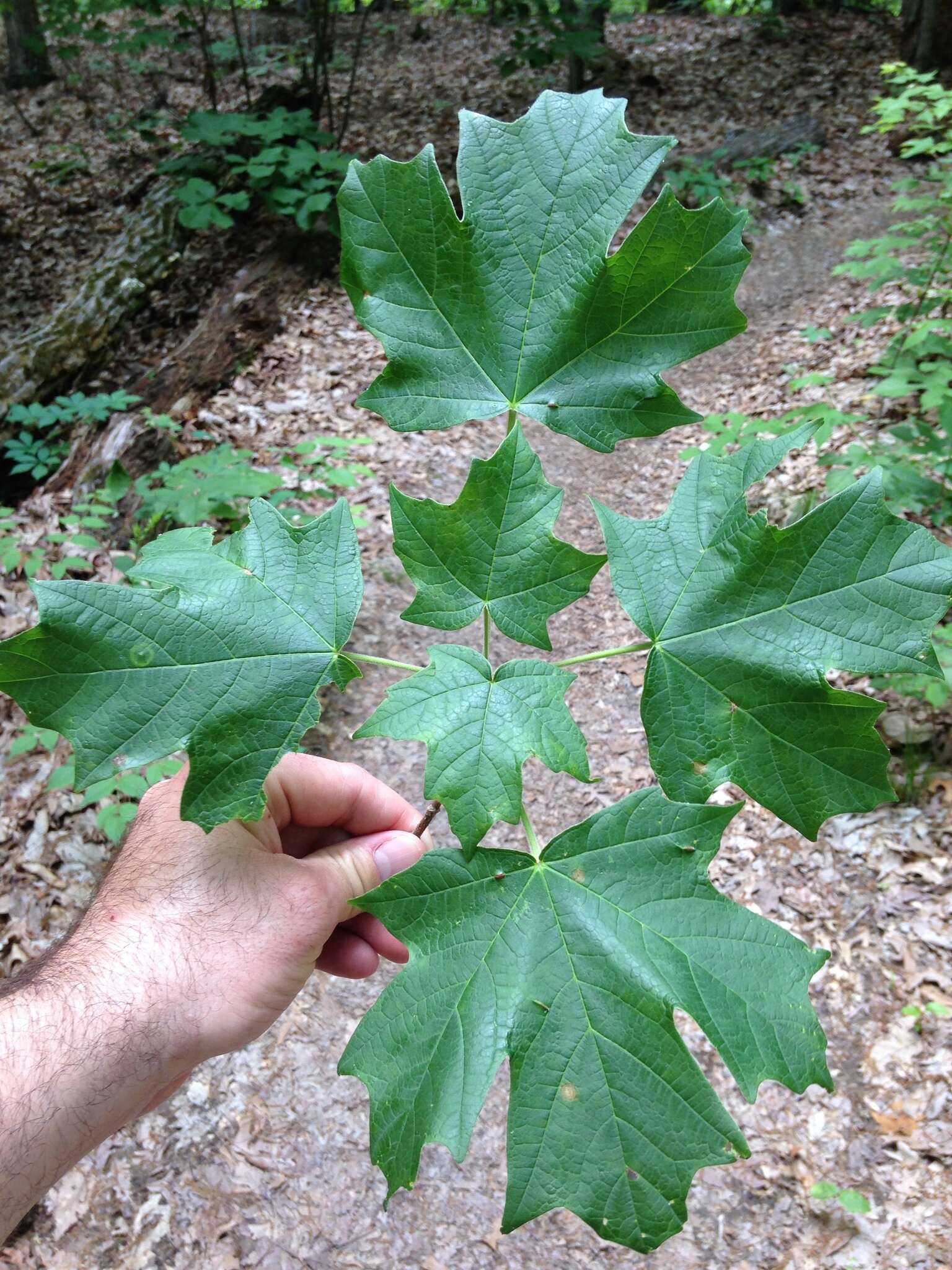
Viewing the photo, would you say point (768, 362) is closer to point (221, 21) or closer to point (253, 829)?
point (253, 829)

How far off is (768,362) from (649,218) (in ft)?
21.1

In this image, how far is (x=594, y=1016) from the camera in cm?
111

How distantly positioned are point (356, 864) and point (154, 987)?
0.44 meters

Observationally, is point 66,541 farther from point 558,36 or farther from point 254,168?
point 558,36

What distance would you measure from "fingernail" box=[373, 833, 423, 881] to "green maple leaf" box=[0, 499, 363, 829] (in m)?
0.60

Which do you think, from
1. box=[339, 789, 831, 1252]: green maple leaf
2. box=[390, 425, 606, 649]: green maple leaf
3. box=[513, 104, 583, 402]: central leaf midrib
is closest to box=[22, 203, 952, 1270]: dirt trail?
box=[339, 789, 831, 1252]: green maple leaf

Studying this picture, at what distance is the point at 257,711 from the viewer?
Result: 3.86ft

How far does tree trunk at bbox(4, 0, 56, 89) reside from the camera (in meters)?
10.0

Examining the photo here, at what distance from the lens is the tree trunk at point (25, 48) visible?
10.0 m

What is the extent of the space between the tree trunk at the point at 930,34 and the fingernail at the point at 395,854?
491 inches

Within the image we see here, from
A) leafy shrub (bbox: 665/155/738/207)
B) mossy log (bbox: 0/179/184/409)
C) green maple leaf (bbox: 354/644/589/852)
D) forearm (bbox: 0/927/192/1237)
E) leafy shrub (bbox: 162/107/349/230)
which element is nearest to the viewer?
green maple leaf (bbox: 354/644/589/852)

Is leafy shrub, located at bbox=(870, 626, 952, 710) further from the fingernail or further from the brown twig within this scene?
the brown twig

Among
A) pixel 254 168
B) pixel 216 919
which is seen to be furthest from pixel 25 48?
pixel 216 919

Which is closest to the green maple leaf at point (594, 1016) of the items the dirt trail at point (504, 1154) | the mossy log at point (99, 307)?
the dirt trail at point (504, 1154)
